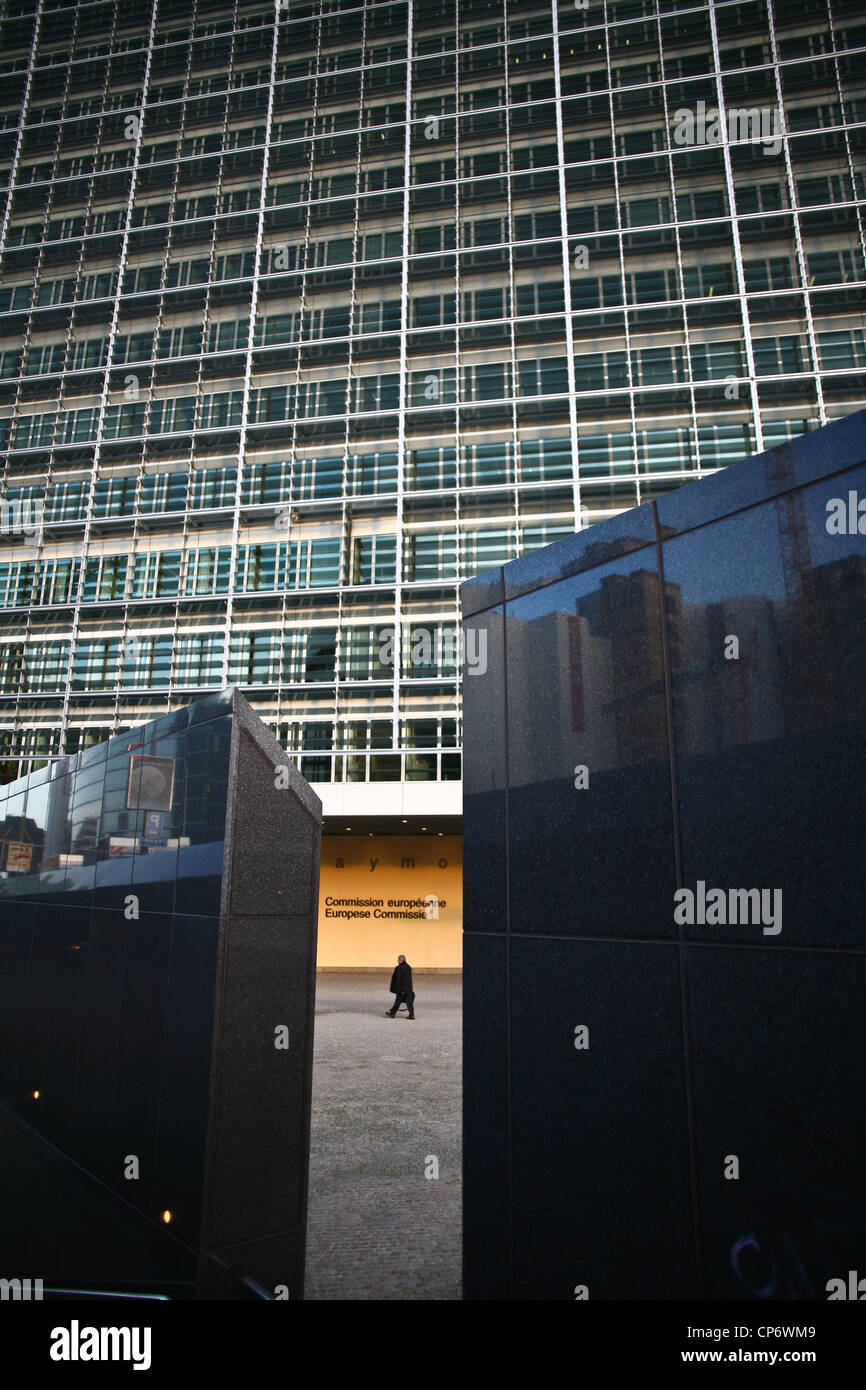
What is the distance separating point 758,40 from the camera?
109ft

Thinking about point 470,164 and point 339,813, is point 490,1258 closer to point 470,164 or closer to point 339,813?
point 339,813

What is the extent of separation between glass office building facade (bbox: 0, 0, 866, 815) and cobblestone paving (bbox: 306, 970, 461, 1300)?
13623 mm

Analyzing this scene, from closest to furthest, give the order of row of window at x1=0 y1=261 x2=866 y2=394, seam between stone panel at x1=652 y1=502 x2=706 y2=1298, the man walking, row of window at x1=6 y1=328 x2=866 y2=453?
seam between stone panel at x1=652 y1=502 x2=706 y2=1298 → the man walking → row of window at x1=6 y1=328 x2=866 y2=453 → row of window at x1=0 y1=261 x2=866 y2=394

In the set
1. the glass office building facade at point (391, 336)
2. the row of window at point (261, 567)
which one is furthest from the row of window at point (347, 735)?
the row of window at point (261, 567)

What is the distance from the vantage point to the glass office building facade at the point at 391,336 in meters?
31.1

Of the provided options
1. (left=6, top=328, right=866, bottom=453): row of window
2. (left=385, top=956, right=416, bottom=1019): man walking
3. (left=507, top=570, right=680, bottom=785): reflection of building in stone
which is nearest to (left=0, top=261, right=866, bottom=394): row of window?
(left=6, top=328, right=866, bottom=453): row of window

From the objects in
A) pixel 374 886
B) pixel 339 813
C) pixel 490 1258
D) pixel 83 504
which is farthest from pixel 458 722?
pixel 490 1258

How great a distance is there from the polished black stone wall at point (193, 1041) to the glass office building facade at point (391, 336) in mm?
19773

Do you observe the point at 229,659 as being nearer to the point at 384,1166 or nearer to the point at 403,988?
the point at 403,988

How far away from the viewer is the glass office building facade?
31.1m

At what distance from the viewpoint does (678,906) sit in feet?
12.6

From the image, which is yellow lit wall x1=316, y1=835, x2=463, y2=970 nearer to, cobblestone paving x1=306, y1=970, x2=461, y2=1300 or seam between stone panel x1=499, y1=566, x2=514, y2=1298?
cobblestone paving x1=306, y1=970, x2=461, y2=1300

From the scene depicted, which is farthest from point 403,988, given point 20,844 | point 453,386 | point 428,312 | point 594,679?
point 428,312

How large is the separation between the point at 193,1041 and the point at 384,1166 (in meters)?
3.55
